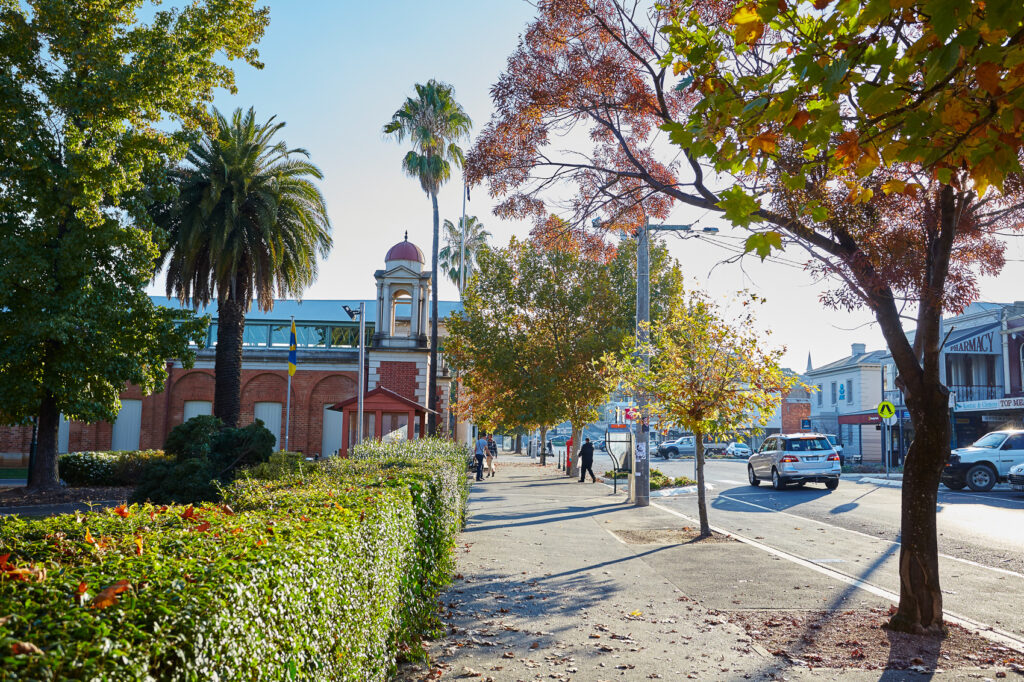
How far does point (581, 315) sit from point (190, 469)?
55.6 ft

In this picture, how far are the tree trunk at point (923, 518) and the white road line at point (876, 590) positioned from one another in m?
0.53

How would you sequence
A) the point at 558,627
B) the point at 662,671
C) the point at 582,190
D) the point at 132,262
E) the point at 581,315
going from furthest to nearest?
1. the point at 581,315
2. the point at 132,262
3. the point at 582,190
4. the point at 558,627
5. the point at 662,671

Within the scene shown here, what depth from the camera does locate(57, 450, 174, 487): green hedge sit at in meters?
23.3

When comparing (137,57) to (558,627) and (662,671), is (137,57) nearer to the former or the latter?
(558,627)

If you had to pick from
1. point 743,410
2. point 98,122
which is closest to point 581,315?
point 743,410

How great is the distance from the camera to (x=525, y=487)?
25938 mm

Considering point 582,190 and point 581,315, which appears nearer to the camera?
point 582,190

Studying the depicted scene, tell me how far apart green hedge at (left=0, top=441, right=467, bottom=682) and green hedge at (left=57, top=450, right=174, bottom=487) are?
20.7 metres

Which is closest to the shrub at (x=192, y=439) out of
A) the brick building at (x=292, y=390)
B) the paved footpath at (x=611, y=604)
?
the paved footpath at (x=611, y=604)

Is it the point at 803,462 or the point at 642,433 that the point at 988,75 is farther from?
the point at 803,462

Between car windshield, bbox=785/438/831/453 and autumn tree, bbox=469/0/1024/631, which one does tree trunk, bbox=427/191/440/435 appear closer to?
car windshield, bbox=785/438/831/453

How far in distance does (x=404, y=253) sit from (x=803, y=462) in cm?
2051

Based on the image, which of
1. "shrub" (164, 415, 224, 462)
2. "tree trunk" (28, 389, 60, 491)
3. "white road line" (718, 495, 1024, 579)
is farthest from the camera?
"tree trunk" (28, 389, 60, 491)

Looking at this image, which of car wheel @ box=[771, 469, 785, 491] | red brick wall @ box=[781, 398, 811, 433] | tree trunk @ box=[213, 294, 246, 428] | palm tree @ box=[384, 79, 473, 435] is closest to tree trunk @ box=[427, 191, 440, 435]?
palm tree @ box=[384, 79, 473, 435]
